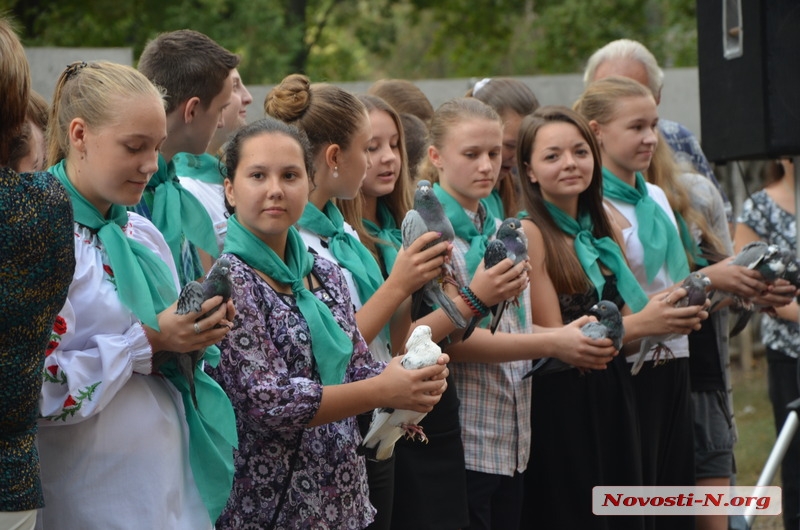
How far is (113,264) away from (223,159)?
0.82m

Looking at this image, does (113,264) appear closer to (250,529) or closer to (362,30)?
(250,529)

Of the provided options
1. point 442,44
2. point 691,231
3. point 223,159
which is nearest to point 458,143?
point 223,159

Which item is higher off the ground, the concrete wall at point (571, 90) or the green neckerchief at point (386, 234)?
the concrete wall at point (571, 90)

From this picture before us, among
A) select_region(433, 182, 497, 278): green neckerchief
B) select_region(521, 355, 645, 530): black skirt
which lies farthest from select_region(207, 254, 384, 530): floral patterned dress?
select_region(521, 355, 645, 530): black skirt

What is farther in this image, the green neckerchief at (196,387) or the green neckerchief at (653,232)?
the green neckerchief at (653,232)

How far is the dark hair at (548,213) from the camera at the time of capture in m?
4.24

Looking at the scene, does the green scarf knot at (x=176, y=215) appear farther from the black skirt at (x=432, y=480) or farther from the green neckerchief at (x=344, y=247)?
the black skirt at (x=432, y=480)

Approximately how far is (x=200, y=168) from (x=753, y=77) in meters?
2.68

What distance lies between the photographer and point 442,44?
20672mm

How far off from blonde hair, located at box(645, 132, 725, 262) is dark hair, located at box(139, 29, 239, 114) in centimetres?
249

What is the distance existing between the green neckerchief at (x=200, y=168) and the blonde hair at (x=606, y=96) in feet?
6.53

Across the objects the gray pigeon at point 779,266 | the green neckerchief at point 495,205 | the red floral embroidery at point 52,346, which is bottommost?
the gray pigeon at point 779,266

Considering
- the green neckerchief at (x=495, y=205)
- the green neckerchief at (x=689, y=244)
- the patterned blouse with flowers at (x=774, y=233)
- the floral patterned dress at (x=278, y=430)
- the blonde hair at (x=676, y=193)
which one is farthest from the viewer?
the patterned blouse with flowers at (x=774, y=233)

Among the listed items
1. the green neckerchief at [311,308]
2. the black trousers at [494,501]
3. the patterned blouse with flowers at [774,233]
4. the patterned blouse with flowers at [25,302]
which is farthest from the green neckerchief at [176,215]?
the patterned blouse with flowers at [774,233]
